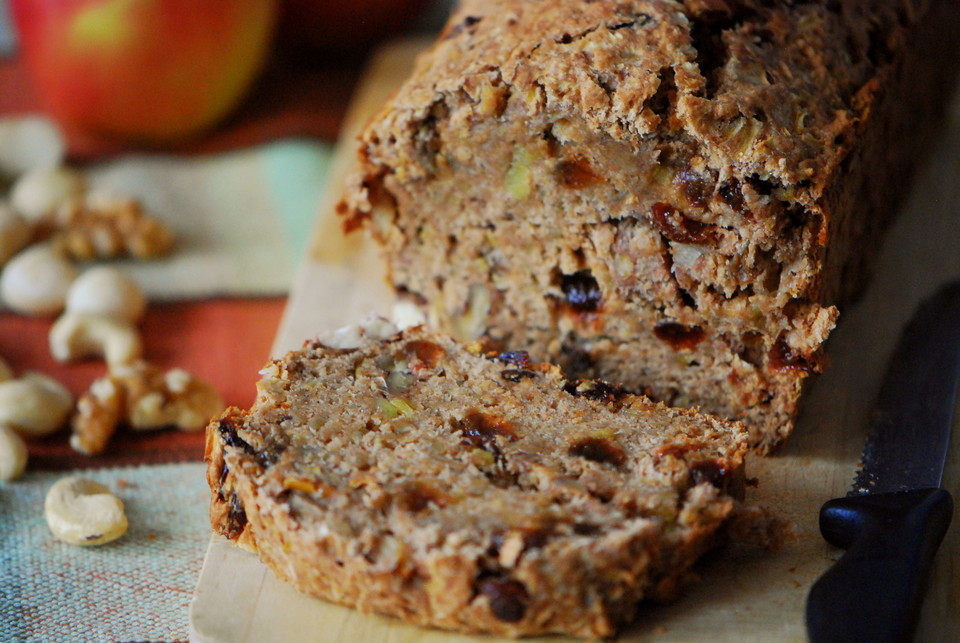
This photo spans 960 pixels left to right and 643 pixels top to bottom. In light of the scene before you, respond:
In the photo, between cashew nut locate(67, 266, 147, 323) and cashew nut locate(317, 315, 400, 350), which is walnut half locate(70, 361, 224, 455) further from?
cashew nut locate(317, 315, 400, 350)

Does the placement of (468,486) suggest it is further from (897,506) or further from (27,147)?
(27,147)

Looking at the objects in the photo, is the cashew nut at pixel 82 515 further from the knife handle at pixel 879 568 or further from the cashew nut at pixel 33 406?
the knife handle at pixel 879 568

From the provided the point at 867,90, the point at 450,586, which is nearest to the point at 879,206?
the point at 867,90

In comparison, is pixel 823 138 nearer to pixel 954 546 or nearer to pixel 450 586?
pixel 954 546

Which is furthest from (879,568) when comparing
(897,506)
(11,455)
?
(11,455)

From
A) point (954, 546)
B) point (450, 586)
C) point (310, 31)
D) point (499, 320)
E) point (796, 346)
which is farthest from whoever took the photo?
point (310, 31)

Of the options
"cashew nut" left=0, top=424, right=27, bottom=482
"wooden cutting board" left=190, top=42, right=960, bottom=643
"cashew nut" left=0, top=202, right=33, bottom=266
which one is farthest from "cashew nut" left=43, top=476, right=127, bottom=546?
"cashew nut" left=0, top=202, right=33, bottom=266

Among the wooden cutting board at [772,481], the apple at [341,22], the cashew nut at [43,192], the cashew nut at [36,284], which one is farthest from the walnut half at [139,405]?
the apple at [341,22]
